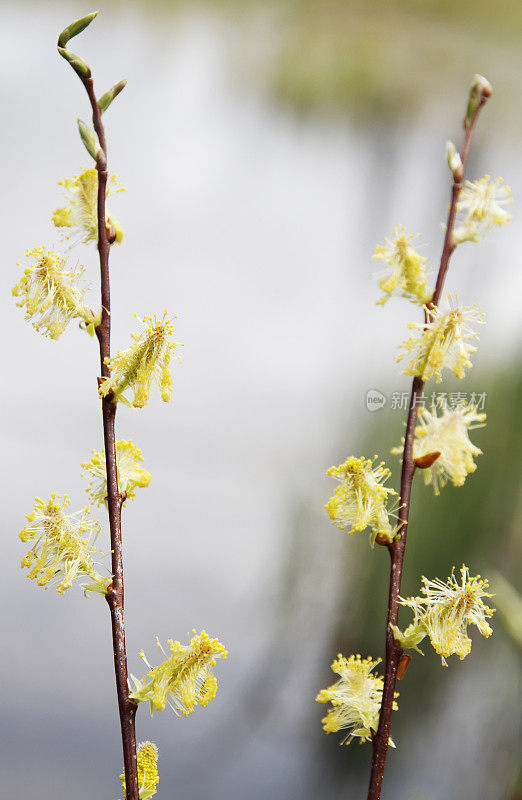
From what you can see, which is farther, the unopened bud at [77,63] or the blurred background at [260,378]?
the blurred background at [260,378]

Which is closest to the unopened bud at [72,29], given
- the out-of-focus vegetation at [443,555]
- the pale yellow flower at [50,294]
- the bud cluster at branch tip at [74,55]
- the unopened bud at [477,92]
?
the bud cluster at branch tip at [74,55]

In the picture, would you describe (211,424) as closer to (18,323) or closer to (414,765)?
(18,323)

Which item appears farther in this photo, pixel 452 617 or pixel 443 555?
pixel 443 555

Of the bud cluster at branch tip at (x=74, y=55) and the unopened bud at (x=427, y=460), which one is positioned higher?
the bud cluster at branch tip at (x=74, y=55)

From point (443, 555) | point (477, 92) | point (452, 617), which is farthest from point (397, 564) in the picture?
point (443, 555)

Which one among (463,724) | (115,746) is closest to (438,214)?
(463,724)

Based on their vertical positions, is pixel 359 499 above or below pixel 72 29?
below

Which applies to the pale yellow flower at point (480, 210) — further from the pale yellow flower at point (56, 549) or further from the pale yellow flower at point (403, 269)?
the pale yellow flower at point (56, 549)

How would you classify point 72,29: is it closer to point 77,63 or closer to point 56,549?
point 77,63
